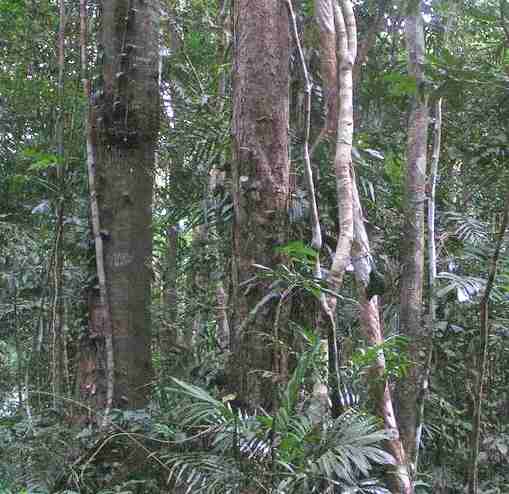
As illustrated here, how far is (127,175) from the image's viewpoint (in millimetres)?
3666

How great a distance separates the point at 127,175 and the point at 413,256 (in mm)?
1748

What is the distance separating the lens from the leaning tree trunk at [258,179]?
2592 mm

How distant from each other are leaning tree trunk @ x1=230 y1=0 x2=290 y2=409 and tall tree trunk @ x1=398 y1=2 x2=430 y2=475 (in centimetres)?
102

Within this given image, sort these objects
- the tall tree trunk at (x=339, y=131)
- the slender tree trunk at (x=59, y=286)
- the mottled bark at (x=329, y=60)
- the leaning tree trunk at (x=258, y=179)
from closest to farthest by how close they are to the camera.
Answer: the tall tree trunk at (x=339, y=131) → the leaning tree trunk at (x=258, y=179) → the mottled bark at (x=329, y=60) → the slender tree trunk at (x=59, y=286)

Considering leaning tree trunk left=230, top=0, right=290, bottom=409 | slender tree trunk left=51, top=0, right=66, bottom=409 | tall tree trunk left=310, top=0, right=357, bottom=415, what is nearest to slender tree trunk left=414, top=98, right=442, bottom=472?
tall tree trunk left=310, top=0, right=357, bottom=415

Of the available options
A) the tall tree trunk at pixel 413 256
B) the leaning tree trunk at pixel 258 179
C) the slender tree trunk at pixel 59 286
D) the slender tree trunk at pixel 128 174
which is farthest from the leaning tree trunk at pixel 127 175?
the tall tree trunk at pixel 413 256

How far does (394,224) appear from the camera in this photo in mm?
4445

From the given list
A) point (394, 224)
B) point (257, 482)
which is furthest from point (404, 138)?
point (257, 482)

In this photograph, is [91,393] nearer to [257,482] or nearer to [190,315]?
[190,315]

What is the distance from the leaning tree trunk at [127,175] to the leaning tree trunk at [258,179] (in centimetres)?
103

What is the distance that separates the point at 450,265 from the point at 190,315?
1.66 m

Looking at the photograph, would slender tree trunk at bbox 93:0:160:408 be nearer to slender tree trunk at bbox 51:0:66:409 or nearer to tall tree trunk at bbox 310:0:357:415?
slender tree trunk at bbox 51:0:66:409

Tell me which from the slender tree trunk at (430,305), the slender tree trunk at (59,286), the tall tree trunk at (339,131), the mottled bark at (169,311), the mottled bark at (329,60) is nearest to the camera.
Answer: the tall tree trunk at (339,131)

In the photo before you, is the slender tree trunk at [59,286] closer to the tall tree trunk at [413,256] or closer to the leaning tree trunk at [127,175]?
the leaning tree trunk at [127,175]
